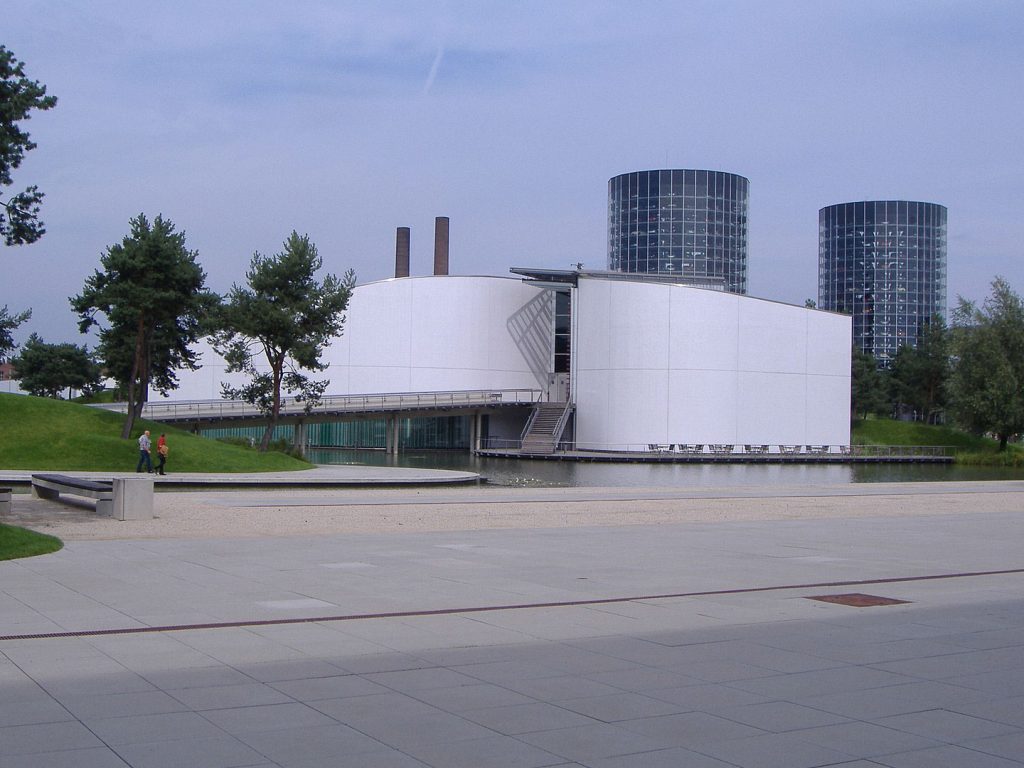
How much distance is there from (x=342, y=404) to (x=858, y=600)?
6343cm

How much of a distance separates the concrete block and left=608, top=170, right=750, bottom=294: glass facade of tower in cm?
15248

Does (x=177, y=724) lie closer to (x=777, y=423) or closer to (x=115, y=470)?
(x=115, y=470)

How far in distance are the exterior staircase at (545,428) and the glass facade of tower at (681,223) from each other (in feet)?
305

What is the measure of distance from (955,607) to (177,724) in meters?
8.16

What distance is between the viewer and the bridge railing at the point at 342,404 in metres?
67.5

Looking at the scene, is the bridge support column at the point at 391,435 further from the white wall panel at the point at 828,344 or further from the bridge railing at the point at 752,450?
the white wall panel at the point at 828,344

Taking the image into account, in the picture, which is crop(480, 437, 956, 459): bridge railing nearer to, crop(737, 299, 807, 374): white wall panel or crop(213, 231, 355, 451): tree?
crop(737, 299, 807, 374): white wall panel

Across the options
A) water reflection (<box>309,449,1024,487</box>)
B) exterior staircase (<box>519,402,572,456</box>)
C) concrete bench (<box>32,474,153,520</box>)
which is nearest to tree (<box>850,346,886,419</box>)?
water reflection (<box>309,449,1024,487</box>)

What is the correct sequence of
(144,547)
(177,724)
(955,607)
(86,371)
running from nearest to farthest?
1. (177,724)
2. (955,607)
3. (144,547)
4. (86,371)

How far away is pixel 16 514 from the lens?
808 inches

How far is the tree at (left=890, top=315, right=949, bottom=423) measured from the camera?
349ft

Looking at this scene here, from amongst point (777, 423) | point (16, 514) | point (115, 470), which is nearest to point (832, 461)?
point (777, 423)

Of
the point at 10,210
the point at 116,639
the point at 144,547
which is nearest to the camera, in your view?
the point at 116,639

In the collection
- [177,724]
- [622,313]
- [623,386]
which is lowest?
[177,724]
